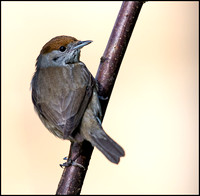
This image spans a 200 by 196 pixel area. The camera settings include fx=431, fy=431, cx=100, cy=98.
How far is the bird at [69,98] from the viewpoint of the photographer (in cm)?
→ 416

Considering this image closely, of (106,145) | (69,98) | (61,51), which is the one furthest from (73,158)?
(61,51)

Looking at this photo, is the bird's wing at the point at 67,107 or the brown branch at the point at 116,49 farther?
the brown branch at the point at 116,49

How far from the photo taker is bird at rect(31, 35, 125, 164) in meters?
4.16

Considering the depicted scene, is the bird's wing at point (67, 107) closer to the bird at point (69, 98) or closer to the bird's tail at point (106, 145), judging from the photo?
the bird at point (69, 98)

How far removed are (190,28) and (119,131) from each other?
266 cm

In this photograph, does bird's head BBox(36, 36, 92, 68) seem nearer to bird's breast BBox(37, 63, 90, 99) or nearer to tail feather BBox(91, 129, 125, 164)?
bird's breast BBox(37, 63, 90, 99)

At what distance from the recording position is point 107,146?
4.04 meters

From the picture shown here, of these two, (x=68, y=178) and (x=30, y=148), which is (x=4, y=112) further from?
(x=68, y=178)

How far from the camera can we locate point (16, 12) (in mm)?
8539

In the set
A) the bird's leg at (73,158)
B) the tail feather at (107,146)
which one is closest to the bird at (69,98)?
the tail feather at (107,146)

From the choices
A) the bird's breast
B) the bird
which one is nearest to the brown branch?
the bird

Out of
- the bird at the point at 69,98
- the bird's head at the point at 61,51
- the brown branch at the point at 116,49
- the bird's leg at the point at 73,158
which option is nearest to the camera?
the bird's leg at the point at 73,158

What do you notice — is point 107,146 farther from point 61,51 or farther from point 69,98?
point 61,51

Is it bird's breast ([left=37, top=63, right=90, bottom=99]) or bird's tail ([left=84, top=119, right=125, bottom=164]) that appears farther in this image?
bird's breast ([left=37, top=63, right=90, bottom=99])
